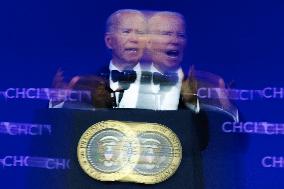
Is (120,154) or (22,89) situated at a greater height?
(22,89)

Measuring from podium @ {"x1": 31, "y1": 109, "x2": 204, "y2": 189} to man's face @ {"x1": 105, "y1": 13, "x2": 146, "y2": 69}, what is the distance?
0.14 m

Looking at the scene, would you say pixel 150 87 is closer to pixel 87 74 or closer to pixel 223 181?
pixel 87 74

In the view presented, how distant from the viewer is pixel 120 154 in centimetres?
138

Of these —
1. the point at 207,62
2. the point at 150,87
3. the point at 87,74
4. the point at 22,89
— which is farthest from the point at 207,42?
the point at 22,89

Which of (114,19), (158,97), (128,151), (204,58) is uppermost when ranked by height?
(114,19)

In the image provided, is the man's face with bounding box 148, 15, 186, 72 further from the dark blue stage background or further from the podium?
the podium

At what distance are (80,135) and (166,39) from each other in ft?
Answer: 1.15

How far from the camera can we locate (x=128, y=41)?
142cm

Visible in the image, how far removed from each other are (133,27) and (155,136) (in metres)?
0.30

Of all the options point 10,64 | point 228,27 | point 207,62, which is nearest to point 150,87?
point 207,62

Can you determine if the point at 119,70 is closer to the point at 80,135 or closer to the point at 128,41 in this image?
the point at 128,41

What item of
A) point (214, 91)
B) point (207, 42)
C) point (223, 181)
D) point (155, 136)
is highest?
point (207, 42)

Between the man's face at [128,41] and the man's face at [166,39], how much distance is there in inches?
1.1

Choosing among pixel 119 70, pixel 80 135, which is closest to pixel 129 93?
pixel 119 70
